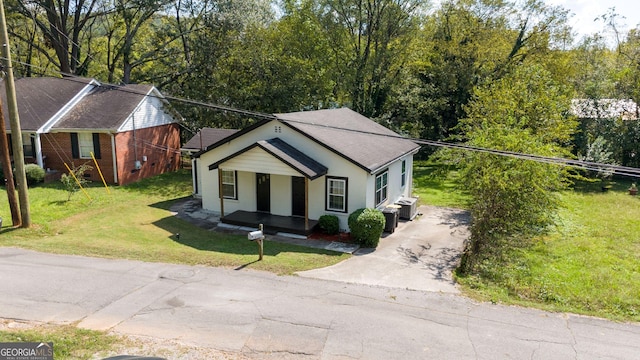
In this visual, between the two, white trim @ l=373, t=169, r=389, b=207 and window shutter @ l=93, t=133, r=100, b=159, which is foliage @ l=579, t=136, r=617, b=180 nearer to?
white trim @ l=373, t=169, r=389, b=207

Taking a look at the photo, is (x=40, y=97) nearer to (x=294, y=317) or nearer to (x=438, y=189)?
(x=438, y=189)

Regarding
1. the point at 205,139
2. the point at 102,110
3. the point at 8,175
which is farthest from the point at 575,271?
the point at 102,110

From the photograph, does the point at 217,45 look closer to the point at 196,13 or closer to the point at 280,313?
the point at 196,13

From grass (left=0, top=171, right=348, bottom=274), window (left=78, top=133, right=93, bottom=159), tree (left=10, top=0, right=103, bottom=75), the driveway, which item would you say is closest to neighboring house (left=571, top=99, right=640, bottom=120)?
the driveway

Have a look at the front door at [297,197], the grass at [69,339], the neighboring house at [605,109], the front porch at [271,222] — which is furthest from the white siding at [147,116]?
the neighboring house at [605,109]

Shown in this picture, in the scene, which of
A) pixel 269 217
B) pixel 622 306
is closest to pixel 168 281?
pixel 269 217
